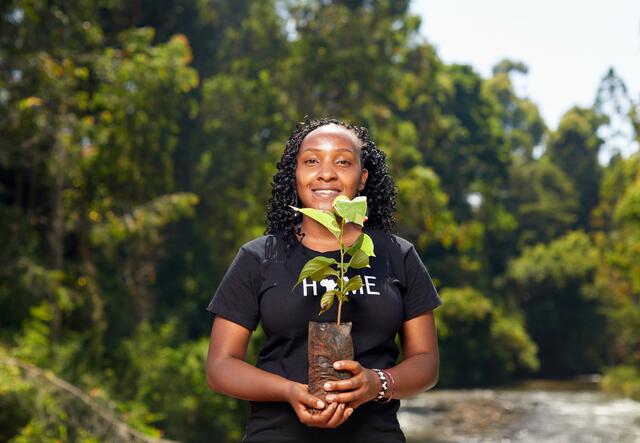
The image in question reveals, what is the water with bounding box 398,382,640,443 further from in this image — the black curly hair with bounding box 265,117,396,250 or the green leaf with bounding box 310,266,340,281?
the green leaf with bounding box 310,266,340,281

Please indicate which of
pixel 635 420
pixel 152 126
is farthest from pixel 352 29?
pixel 635 420

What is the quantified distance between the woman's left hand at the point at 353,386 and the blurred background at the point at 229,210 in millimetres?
8542

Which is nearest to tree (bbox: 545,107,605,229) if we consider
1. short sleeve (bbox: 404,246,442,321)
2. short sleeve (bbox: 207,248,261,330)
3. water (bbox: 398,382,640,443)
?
water (bbox: 398,382,640,443)

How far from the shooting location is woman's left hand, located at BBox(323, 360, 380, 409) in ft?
7.25

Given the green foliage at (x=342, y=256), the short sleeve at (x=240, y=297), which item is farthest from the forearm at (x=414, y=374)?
the short sleeve at (x=240, y=297)

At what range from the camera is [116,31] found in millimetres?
23719

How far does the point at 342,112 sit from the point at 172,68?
A: 11.3m

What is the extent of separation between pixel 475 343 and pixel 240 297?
119ft

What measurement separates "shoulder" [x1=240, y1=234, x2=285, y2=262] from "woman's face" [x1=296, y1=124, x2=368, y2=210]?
12 cm

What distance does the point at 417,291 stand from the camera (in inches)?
99.4

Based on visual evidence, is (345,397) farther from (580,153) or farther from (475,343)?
(580,153)

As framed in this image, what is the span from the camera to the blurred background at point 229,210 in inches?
565

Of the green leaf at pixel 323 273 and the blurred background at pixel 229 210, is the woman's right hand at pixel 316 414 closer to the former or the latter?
the green leaf at pixel 323 273

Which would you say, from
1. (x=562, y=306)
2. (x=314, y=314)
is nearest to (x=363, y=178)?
(x=314, y=314)
